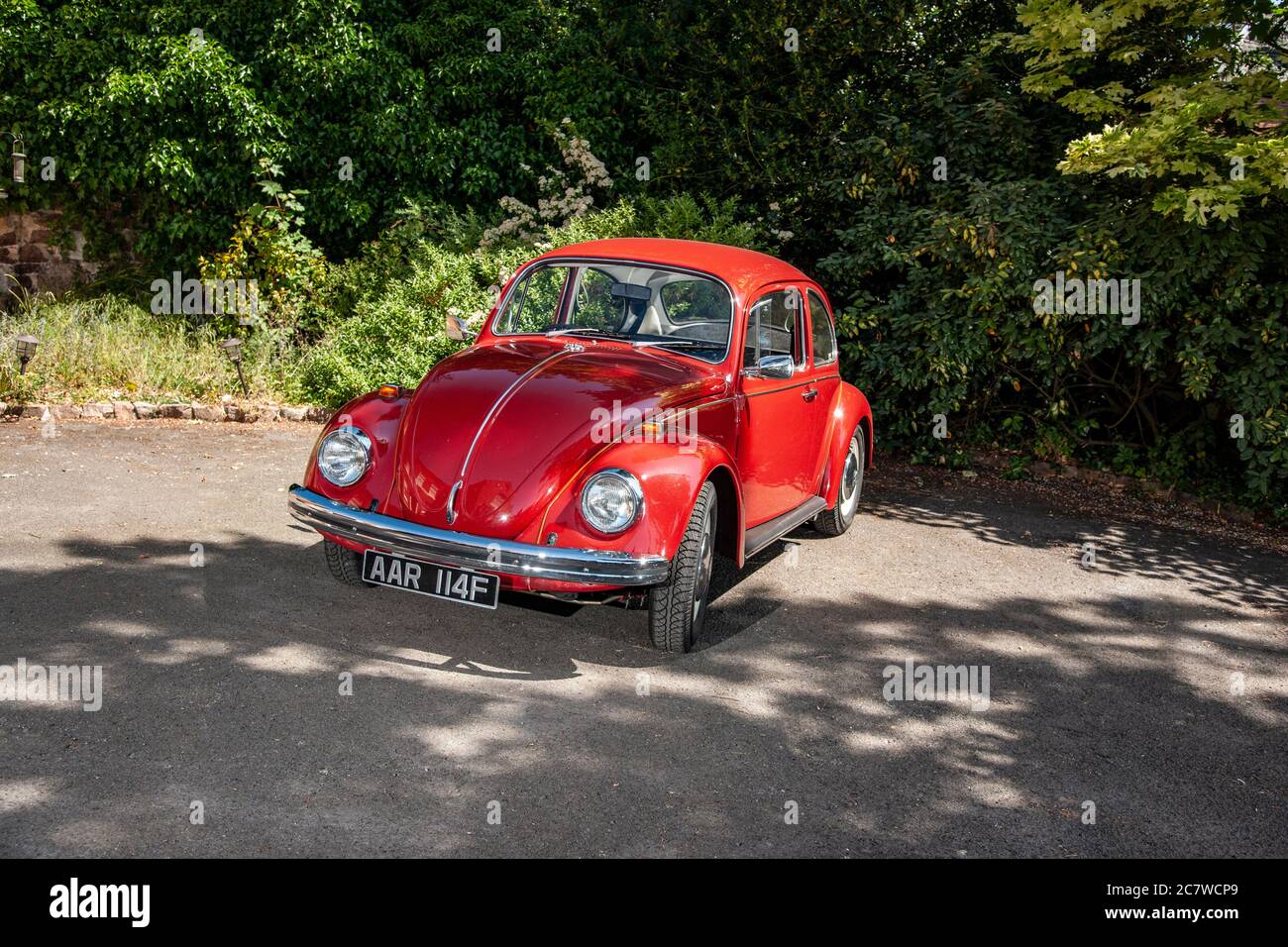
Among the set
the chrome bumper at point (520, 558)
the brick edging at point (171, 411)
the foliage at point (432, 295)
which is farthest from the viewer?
the foliage at point (432, 295)

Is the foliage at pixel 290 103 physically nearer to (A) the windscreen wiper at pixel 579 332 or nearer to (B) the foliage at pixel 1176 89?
(B) the foliage at pixel 1176 89

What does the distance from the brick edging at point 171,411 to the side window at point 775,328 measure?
17.1ft

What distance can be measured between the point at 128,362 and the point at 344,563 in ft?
20.8

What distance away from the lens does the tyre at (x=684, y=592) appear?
4.94 metres

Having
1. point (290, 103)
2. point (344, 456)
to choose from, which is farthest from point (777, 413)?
point (290, 103)

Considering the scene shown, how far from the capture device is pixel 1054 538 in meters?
7.98

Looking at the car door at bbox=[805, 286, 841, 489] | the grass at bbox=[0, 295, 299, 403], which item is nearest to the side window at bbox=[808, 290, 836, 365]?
the car door at bbox=[805, 286, 841, 489]

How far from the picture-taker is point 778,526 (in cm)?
615

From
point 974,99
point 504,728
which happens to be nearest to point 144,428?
point 504,728

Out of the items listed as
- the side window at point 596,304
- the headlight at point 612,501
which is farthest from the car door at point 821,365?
the headlight at point 612,501

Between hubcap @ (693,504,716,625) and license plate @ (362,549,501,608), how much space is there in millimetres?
948

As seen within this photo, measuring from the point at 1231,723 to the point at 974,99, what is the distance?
7747 millimetres

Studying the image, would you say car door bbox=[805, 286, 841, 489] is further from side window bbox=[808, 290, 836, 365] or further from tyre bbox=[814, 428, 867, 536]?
tyre bbox=[814, 428, 867, 536]

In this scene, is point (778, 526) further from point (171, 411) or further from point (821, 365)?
point (171, 411)
